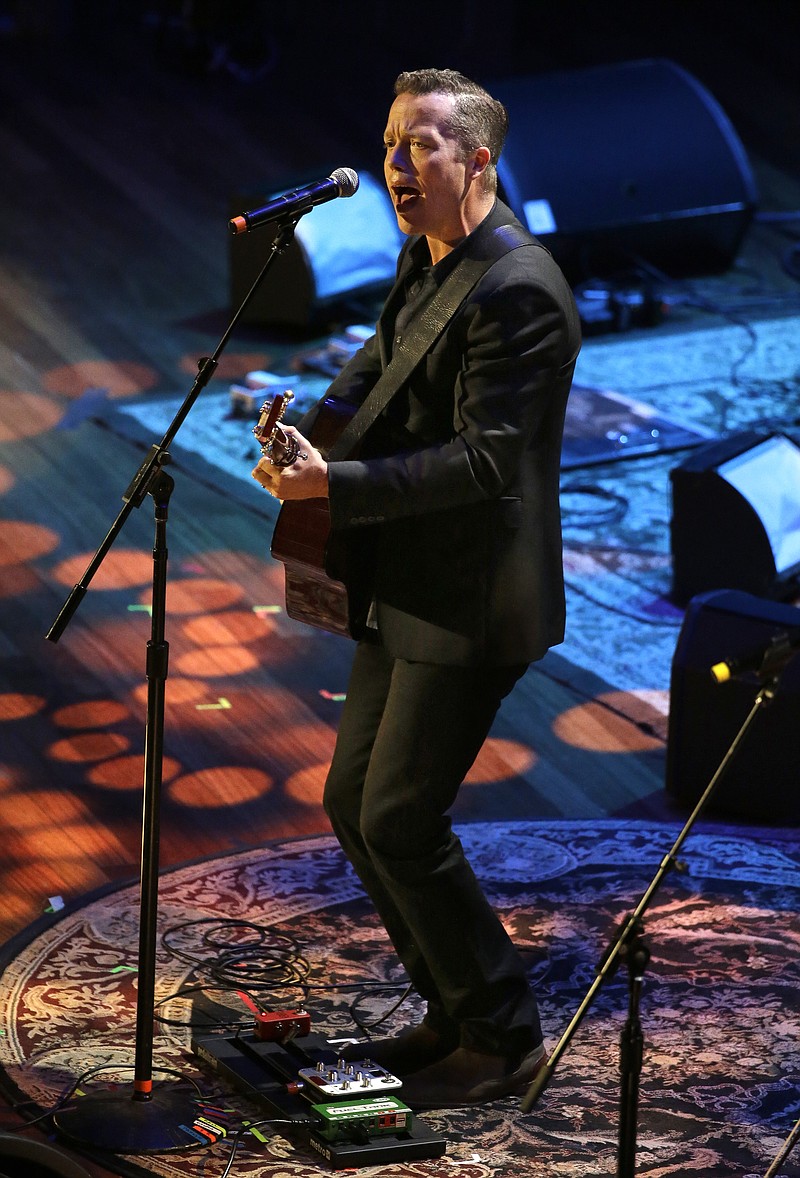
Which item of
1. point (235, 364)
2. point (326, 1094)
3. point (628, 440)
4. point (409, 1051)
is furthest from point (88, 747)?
point (235, 364)

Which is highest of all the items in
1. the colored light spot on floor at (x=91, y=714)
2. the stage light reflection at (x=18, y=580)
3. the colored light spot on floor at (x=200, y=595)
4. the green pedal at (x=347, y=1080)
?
the stage light reflection at (x=18, y=580)

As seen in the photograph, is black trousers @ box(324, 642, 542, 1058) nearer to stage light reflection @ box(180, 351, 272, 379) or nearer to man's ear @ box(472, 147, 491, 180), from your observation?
man's ear @ box(472, 147, 491, 180)

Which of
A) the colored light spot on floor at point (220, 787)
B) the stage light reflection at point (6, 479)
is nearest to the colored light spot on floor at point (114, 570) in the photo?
the stage light reflection at point (6, 479)

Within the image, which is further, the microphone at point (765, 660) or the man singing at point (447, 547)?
the man singing at point (447, 547)

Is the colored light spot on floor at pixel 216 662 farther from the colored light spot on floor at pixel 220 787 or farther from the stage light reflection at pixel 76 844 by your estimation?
the stage light reflection at pixel 76 844

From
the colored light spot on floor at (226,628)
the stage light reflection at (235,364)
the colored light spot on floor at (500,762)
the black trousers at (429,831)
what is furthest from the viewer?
the stage light reflection at (235,364)

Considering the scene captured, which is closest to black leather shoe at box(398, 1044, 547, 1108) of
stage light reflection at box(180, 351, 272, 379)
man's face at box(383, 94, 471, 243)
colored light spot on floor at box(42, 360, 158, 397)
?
man's face at box(383, 94, 471, 243)

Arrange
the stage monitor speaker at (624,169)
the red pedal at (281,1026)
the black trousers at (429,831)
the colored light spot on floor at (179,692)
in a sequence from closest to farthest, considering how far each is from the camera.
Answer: the black trousers at (429,831)
the red pedal at (281,1026)
the colored light spot on floor at (179,692)
the stage monitor speaker at (624,169)

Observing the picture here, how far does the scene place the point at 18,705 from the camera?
4902 mm

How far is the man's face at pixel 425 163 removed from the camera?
2.90 meters

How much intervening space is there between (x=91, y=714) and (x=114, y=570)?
1.02 meters

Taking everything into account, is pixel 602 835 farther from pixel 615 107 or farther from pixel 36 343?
pixel 615 107

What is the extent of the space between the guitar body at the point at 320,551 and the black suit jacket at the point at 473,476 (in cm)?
4

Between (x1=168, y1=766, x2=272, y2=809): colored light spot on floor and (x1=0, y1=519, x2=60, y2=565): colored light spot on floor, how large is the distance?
4.78ft
